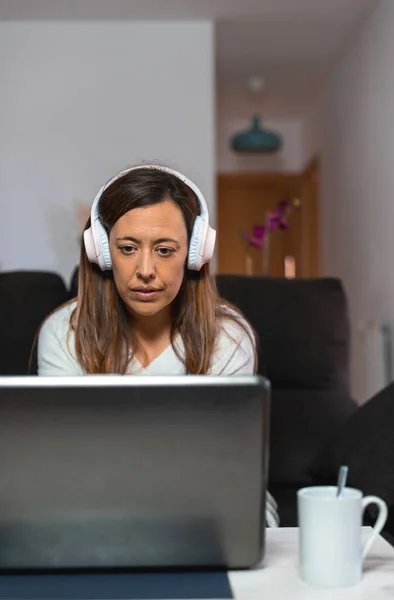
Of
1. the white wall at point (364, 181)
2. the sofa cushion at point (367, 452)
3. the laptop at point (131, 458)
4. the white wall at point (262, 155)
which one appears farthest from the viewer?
the white wall at point (262, 155)

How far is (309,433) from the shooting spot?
209cm

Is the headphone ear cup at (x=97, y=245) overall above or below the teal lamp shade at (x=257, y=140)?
below

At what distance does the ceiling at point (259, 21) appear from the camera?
3930mm

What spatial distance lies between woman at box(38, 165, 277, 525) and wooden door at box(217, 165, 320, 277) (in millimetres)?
4908

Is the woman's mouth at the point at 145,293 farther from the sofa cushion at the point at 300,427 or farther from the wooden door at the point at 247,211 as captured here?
the wooden door at the point at 247,211

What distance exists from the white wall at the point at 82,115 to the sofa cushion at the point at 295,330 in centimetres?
209

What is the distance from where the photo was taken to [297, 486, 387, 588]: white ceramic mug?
0.77 meters

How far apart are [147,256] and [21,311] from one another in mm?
869

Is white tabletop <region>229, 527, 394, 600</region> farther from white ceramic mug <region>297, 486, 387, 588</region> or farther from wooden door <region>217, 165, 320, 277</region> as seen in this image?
wooden door <region>217, 165, 320, 277</region>

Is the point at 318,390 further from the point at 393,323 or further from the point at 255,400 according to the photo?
the point at 393,323

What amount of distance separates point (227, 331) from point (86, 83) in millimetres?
3008

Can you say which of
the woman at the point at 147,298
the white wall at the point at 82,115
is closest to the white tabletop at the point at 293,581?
the woman at the point at 147,298

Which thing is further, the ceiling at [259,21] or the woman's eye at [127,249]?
the ceiling at [259,21]

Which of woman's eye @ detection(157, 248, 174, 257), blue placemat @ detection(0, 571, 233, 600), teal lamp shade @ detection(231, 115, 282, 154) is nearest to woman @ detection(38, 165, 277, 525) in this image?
woman's eye @ detection(157, 248, 174, 257)
